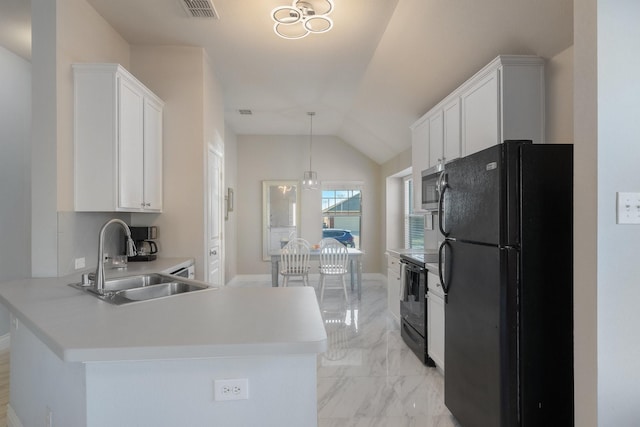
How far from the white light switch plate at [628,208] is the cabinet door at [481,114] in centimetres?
102

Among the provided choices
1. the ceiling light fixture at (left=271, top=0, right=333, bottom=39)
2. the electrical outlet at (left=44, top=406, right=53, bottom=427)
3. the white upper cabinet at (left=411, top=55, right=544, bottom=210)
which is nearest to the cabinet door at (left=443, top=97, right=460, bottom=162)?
the white upper cabinet at (left=411, top=55, right=544, bottom=210)

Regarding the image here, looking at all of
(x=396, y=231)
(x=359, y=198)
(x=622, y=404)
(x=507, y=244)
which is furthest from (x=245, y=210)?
(x=622, y=404)

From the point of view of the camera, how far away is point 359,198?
709 centimetres

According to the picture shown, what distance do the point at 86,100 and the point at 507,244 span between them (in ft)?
9.44

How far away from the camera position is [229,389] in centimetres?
130

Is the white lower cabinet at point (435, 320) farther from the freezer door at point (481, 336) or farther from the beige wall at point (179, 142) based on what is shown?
the beige wall at point (179, 142)

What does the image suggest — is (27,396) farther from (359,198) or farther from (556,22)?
(359,198)

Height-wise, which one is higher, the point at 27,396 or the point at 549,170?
the point at 549,170

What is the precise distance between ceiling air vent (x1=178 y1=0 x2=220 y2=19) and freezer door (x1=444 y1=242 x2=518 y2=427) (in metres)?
2.49

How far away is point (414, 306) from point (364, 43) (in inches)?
99.4

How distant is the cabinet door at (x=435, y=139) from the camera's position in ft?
10.7

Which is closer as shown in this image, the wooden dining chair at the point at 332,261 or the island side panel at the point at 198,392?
the island side panel at the point at 198,392

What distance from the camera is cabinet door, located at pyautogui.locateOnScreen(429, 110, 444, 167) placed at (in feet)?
10.7

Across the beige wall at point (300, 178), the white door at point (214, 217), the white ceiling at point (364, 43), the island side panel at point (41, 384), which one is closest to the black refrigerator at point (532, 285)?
the white ceiling at point (364, 43)
